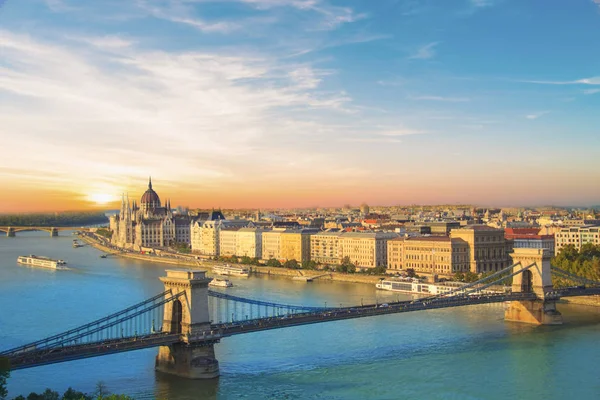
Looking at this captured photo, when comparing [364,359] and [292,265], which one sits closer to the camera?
[364,359]

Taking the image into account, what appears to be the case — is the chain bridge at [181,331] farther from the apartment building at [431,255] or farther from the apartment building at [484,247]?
the apartment building at [484,247]

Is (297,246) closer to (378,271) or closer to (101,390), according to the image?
(378,271)

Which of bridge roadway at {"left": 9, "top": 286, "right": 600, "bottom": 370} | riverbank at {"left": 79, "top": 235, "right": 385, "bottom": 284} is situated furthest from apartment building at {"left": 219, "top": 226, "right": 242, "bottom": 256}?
bridge roadway at {"left": 9, "top": 286, "right": 600, "bottom": 370}

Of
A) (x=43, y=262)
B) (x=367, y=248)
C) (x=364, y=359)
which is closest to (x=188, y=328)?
(x=364, y=359)

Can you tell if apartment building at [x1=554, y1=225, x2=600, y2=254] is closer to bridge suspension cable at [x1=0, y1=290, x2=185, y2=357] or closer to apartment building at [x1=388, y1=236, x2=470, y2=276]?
apartment building at [x1=388, y1=236, x2=470, y2=276]

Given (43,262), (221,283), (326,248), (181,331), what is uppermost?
(326,248)

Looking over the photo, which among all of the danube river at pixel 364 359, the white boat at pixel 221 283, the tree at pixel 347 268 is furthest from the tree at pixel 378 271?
the danube river at pixel 364 359
